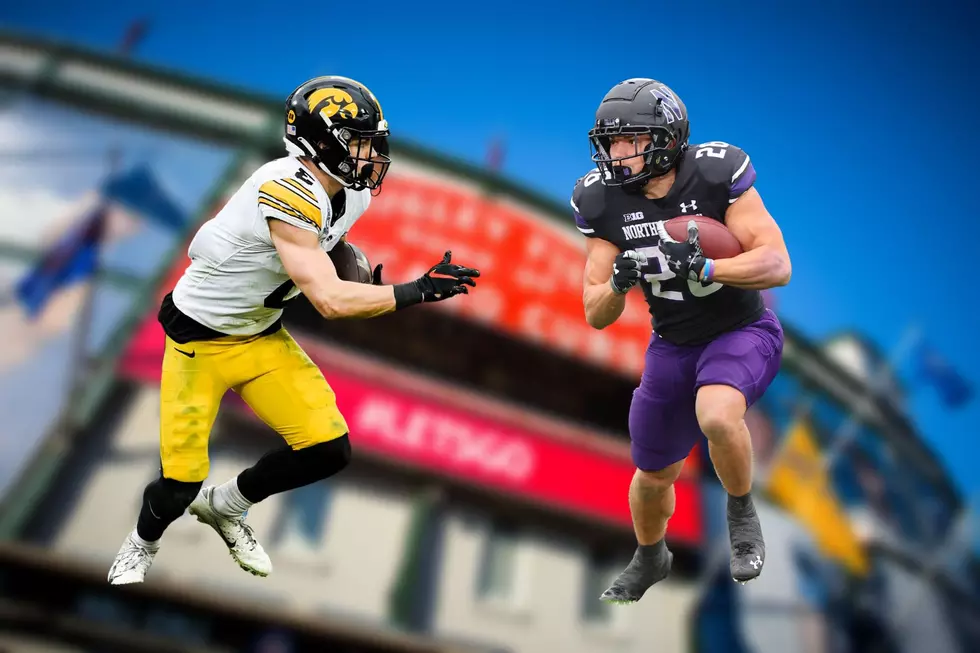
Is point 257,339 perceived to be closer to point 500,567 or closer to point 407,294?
point 407,294

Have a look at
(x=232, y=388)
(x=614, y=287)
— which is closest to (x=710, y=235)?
(x=614, y=287)

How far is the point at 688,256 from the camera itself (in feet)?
12.7

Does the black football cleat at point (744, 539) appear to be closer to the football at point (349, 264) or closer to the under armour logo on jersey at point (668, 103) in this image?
the under armour logo on jersey at point (668, 103)

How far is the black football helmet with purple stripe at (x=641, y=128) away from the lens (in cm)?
420

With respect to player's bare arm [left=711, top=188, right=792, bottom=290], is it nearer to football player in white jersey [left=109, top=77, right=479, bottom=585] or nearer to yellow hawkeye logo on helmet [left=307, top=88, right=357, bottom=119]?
football player in white jersey [left=109, top=77, right=479, bottom=585]

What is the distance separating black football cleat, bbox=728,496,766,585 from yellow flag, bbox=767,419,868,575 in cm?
1301

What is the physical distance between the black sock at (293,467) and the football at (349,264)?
765 mm

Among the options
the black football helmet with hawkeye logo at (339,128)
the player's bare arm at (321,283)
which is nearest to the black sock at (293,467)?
the player's bare arm at (321,283)

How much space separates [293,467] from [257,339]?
648mm

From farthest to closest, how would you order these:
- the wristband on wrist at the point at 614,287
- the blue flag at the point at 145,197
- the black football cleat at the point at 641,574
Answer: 1. the blue flag at the point at 145,197
2. the black football cleat at the point at 641,574
3. the wristband on wrist at the point at 614,287

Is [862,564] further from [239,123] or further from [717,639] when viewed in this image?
[239,123]

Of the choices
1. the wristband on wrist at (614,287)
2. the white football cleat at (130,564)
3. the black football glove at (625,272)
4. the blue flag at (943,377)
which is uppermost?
the black football glove at (625,272)

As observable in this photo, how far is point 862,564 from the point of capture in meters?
19.2

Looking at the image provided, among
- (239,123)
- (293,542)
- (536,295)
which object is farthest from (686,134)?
(239,123)
